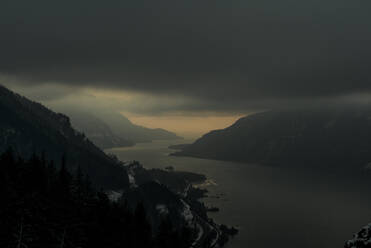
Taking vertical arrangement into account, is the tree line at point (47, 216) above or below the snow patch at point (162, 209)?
above

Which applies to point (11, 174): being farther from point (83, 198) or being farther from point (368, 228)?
point (368, 228)

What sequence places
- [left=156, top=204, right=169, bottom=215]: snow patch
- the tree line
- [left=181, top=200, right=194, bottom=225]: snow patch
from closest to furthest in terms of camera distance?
1. the tree line
2. [left=181, top=200, right=194, bottom=225]: snow patch
3. [left=156, top=204, right=169, bottom=215]: snow patch

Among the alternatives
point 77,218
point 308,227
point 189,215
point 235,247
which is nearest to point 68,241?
point 77,218

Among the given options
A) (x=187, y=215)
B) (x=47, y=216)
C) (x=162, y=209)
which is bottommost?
(x=187, y=215)

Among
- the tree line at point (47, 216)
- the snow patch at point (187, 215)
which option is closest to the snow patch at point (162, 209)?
the snow patch at point (187, 215)

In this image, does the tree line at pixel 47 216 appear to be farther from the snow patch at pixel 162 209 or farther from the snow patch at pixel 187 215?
the snow patch at pixel 162 209

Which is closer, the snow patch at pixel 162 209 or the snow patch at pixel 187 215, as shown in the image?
the snow patch at pixel 187 215

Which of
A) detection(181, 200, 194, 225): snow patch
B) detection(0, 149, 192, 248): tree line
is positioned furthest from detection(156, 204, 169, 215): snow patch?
detection(0, 149, 192, 248): tree line

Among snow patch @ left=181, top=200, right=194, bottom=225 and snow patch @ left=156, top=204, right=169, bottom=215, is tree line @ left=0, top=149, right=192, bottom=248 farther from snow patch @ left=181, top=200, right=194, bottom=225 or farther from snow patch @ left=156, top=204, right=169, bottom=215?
snow patch @ left=156, top=204, right=169, bottom=215

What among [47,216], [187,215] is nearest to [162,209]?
[187,215]

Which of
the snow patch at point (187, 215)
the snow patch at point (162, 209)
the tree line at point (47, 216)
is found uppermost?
the tree line at point (47, 216)

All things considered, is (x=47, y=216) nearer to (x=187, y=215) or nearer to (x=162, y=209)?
(x=187, y=215)
